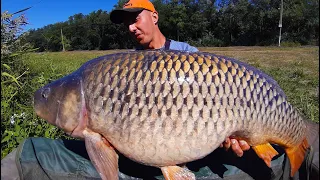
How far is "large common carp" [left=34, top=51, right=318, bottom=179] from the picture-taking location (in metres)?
1.10

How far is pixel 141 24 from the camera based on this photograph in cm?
179

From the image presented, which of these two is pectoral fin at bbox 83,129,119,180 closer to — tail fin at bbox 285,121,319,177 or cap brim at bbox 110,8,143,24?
tail fin at bbox 285,121,319,177

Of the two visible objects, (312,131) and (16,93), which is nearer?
(312,131)

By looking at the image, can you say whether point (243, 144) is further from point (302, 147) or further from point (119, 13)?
point (119, 13)

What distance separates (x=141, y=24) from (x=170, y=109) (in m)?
0.81

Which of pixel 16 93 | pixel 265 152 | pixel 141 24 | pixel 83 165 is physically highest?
pixel 141 24

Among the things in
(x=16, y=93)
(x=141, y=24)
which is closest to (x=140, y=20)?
(x=141, y=24)

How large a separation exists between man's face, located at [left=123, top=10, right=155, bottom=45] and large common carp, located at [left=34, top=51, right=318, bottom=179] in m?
0.62

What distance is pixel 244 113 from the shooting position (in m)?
1.12

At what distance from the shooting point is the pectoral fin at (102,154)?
1.19 meters

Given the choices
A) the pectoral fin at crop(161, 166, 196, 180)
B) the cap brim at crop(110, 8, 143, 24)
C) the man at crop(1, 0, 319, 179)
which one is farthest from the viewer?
→ the cap brim at crop(110, 8, 143, 24)

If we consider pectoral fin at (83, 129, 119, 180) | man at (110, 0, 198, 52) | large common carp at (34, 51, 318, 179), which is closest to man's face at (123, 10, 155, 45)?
man at (110, 0, 198, 52)

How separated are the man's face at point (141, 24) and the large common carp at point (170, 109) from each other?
24.3 inches

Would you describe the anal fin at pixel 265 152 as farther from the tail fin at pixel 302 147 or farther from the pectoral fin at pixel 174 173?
the pectoral fin at pixel 174 173
